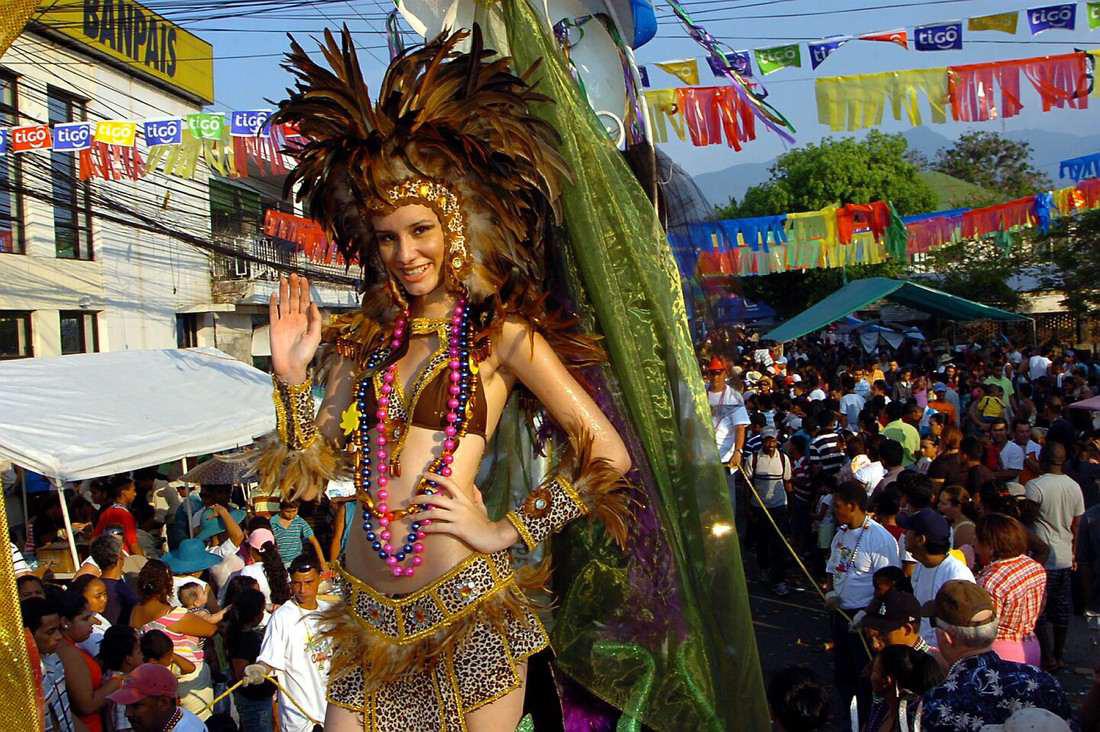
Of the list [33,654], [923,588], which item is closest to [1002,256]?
[923,588]

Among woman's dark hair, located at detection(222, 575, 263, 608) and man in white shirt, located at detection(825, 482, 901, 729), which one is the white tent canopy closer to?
woman's dark hair, located at detection(222, 575, 263, 608)

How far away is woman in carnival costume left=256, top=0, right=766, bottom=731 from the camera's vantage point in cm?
263

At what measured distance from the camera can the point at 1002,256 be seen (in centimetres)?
2933

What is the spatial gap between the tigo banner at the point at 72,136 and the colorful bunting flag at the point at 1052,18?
9462 mm

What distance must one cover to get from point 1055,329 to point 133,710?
3336 centimetres

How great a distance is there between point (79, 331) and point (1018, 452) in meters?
14.7

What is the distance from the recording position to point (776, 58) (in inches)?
404

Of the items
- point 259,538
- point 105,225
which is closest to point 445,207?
point 259,538

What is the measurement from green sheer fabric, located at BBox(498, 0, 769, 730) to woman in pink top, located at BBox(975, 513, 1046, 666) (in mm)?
2513

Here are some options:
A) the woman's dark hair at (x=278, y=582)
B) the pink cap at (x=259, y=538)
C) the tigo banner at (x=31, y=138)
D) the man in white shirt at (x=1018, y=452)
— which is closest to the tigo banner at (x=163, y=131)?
the tigo banner at (x=31, y=138)

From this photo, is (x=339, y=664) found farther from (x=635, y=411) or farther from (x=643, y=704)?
(x=635, y=411)

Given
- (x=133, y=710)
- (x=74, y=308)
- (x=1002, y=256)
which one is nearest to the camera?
(x=133, y=710)

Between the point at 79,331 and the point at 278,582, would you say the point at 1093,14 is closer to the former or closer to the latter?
the point at 278,582

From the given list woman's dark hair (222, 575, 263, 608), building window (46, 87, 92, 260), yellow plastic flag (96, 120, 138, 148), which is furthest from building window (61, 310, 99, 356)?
woman's dark hair (222, 575, 263, 608)
